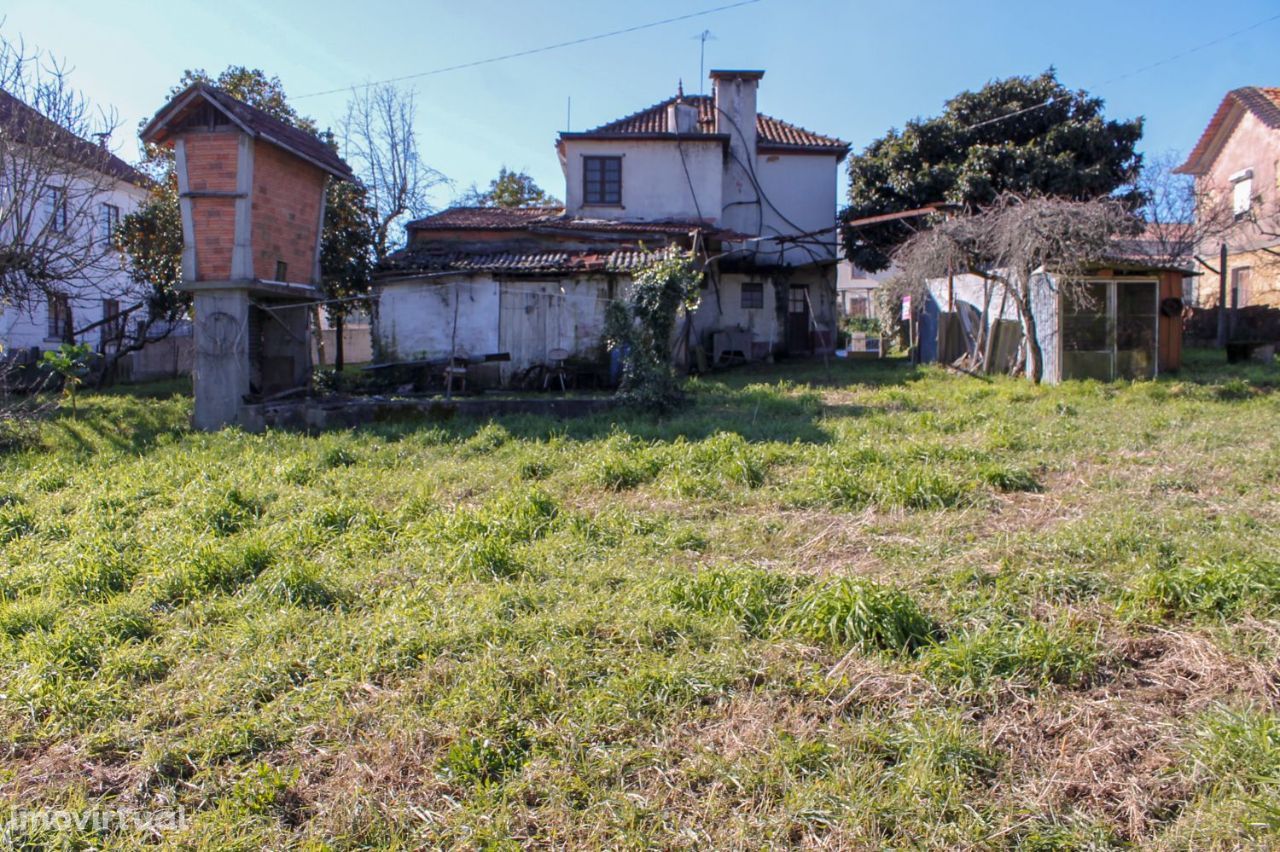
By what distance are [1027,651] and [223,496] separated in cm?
653

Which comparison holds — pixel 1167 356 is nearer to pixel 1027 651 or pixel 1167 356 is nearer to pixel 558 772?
pixel 1027 651

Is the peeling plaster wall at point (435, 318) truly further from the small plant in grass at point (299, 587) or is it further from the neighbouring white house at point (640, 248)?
the small plant in grass at point (299, 587)

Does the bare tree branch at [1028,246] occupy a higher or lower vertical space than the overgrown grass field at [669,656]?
higher

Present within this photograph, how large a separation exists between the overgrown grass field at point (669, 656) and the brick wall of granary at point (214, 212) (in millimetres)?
5360

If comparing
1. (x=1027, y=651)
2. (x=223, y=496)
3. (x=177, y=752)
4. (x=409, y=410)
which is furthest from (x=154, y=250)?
(x=1027, y=651)

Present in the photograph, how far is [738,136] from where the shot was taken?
23859 millimetres

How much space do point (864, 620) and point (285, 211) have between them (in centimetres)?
1201

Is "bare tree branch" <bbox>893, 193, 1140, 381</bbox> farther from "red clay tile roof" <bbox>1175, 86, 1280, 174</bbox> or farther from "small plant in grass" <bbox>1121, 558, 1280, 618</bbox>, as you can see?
"red clay tile roof" <bbox>1175, 86, 1280, 174</bbox>

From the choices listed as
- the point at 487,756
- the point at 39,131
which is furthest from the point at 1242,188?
the point at 39,131

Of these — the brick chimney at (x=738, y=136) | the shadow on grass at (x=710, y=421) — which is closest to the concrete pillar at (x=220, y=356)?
the shadow on grass at (x=710, y=421)

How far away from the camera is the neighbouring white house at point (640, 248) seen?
707 inches

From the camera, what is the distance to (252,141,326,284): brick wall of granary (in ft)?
41.6

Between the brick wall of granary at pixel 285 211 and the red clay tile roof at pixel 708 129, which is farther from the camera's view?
the red clay tile roof at pixel 708 129

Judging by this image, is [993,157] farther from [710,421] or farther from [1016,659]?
[1016,659]
